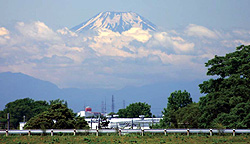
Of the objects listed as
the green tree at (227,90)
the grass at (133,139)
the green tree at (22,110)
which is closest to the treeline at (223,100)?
the green tree at (227,90)

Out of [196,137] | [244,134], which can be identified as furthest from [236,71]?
[196,137]

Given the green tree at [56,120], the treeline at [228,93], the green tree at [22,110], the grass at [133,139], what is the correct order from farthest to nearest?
the green tree at [22,110], the green tree at [56,120], the treeline at [228,93], the grass at [133,139]

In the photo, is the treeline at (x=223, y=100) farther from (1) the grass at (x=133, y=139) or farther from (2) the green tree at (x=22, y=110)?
(2) the green tree at (x=22, y=110)

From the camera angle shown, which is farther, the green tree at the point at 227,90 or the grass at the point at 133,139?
the green tree at the point at 227,90

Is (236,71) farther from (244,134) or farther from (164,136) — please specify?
(164,136)

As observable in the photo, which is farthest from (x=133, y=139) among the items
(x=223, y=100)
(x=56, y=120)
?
(x=56, y=120)

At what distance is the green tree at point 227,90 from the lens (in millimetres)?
57750

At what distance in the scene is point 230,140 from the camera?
39.3 meters

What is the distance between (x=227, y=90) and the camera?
60.0 meters

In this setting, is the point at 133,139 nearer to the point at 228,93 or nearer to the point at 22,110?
the point at 228,93

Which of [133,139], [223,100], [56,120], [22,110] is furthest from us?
[22,110]

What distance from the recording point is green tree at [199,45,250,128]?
2274 inches

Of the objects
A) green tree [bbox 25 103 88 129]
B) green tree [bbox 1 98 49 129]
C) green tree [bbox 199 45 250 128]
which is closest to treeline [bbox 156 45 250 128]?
green tree [bbox 199 45 250 128]

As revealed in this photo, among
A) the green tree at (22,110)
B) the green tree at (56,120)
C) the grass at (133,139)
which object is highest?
the green tree at (22,110)
